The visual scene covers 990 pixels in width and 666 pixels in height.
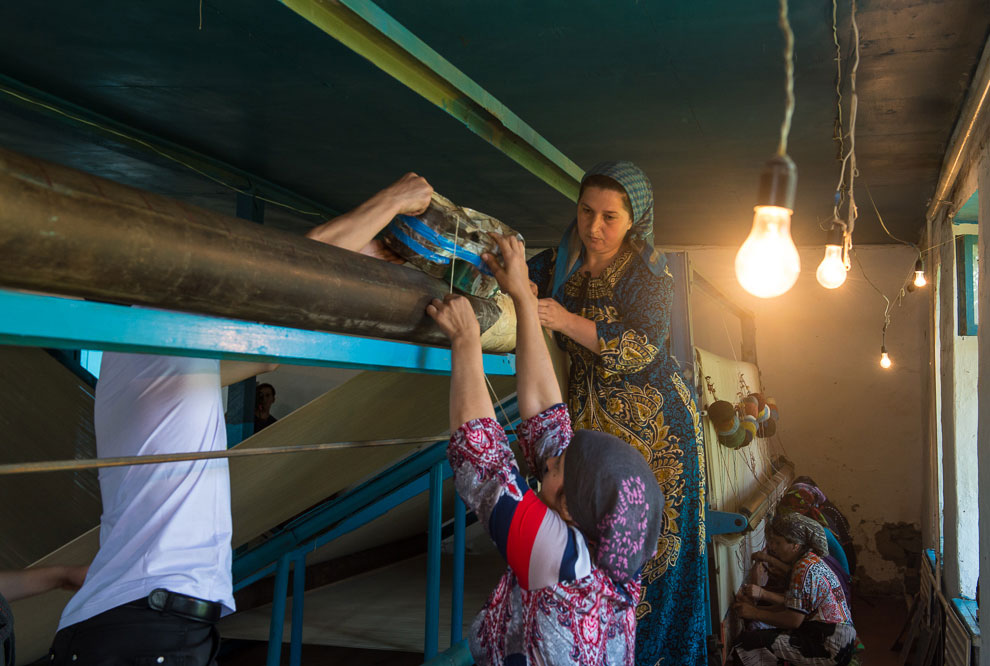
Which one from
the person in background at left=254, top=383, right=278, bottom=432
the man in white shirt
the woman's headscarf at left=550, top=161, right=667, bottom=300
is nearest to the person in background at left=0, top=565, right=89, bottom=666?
the man in white shirt

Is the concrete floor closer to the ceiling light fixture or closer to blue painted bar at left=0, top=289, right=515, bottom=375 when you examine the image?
the ceiling light fixture

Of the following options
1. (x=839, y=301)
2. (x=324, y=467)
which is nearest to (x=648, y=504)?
(x=324, y=467)

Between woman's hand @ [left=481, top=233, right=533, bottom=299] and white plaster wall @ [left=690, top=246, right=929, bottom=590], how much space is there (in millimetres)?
5425

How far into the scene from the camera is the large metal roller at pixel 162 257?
2.19ft

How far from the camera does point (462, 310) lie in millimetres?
1372

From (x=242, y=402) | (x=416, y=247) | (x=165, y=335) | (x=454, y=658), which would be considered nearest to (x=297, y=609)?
(x=454, y=658)

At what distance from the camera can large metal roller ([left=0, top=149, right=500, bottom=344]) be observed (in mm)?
667

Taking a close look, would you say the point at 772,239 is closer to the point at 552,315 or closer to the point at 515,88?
the point at 552,315

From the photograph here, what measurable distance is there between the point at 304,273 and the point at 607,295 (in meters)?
1.14

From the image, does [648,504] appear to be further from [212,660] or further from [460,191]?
[460,191]

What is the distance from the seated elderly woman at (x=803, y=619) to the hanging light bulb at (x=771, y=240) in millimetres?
2676

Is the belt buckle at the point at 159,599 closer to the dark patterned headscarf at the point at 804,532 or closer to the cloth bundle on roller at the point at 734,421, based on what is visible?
the cloth bundle on roller at the point at 734,421

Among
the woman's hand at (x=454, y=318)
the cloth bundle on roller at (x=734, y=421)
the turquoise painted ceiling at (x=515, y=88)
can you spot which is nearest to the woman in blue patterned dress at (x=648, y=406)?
the woman's hand at (x=454, y=318)

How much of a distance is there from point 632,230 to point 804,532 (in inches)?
99.0
